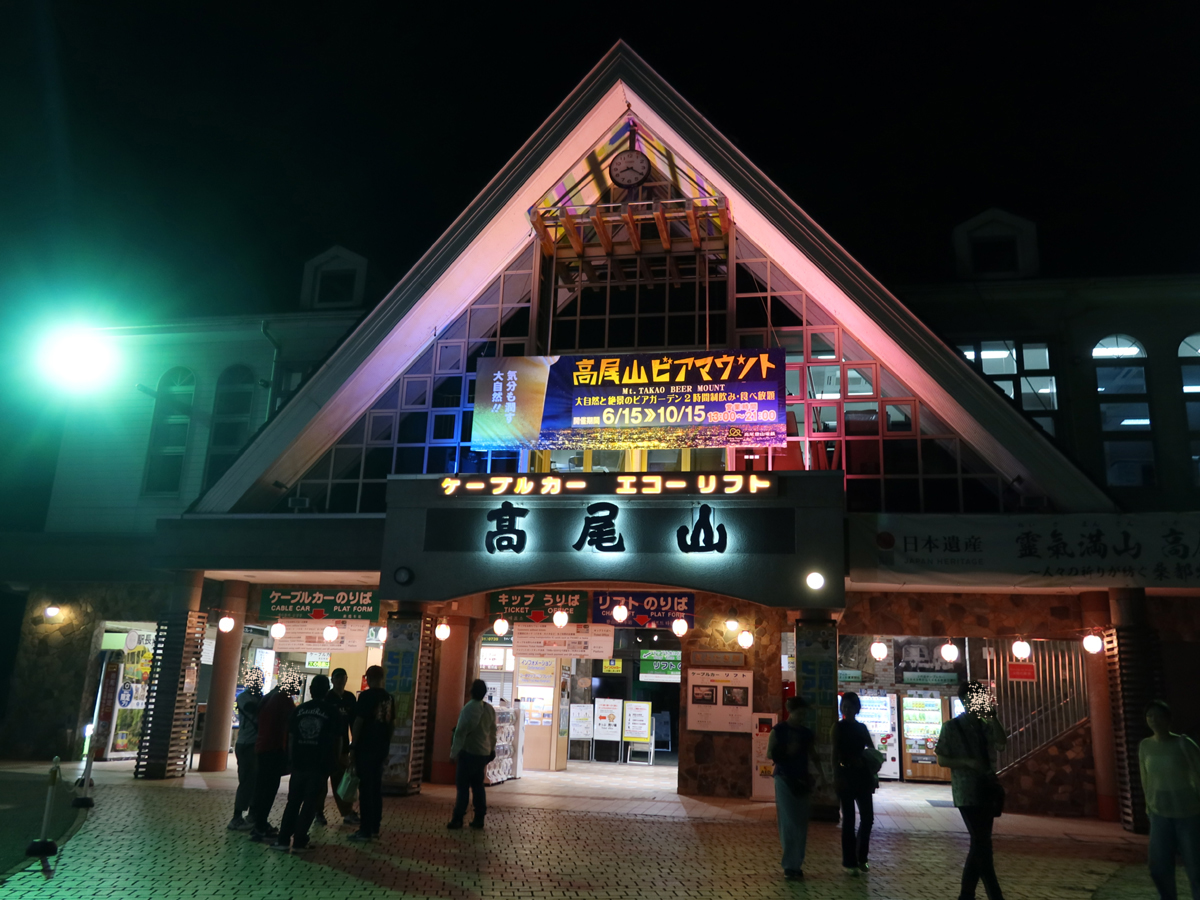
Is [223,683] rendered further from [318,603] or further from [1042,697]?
[1042,697]

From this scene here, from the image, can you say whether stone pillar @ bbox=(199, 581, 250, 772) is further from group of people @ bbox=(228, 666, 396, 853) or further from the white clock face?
the white clock face

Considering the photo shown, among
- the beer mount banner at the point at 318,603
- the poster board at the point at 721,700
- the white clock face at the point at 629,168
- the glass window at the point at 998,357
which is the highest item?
the white clock face at the point at 629,168

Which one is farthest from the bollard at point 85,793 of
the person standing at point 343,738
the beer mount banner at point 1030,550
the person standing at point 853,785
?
the beer mount banner at point 1030,550

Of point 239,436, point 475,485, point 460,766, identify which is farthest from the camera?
point 239,436

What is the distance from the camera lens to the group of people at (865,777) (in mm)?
8188

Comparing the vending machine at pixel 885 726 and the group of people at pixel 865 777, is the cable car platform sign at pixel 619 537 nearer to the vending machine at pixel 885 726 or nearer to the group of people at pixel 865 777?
the group of people at pixel 865 777

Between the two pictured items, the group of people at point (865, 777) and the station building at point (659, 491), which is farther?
the station building at point (659, 491)

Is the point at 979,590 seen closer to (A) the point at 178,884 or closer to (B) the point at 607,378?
(B) the point at 607,378

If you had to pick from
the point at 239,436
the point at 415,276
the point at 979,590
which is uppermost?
the point at 415,276

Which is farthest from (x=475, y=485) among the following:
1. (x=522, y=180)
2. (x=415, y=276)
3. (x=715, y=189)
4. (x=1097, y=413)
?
(x=1097, y=413)

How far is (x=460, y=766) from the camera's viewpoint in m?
12.1

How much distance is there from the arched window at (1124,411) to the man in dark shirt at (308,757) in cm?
1488

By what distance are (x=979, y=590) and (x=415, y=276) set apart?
11276 millimetres

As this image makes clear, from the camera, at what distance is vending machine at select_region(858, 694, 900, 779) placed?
67.7 ft
